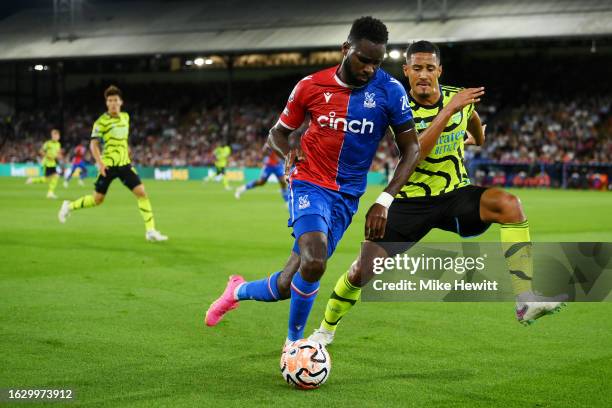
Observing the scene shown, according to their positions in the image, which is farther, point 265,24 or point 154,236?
point 265,24

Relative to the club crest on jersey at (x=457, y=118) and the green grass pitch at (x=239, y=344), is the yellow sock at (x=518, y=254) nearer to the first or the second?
the green grass pitch at (x=239, y=344)

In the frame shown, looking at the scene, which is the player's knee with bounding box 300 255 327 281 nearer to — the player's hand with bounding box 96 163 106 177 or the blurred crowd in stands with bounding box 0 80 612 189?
the player's hand with bounding box 96 163 106 177

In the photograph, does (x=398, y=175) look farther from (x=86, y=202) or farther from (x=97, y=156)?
(x=86, y=202)

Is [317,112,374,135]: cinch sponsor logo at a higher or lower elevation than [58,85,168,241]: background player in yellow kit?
higher

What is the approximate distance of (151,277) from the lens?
32.1 feet

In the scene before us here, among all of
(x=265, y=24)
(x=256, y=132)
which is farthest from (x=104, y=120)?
(x=256, y=132)

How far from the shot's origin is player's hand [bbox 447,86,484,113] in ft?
20.4

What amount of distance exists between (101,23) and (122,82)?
26.7 ft

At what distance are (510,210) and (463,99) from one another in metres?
0.88

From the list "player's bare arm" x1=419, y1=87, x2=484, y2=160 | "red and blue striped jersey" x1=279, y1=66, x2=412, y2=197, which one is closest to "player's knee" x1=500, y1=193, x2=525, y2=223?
"player's bare arm" x1=419, y1=87, x2=484, y2=160

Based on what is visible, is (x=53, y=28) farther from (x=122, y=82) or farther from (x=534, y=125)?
(x=534, y=125)

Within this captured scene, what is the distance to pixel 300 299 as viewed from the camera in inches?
219

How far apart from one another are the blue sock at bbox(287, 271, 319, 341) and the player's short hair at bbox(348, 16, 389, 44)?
62.6 inches

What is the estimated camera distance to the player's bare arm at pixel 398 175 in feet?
18.0
